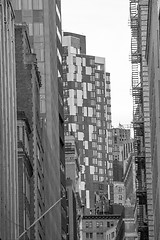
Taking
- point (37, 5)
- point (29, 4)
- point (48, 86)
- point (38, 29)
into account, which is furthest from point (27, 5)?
point (48, 86)

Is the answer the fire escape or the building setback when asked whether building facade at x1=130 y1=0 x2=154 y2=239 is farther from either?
the building setback

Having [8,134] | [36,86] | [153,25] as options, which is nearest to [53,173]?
[36,86]

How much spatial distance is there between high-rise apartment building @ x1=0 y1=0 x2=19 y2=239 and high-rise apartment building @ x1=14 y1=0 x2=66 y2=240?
37.5 metres

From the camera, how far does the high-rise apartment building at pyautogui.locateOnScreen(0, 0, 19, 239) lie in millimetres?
83075

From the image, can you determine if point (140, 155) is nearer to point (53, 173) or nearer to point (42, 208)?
point (53, 173)

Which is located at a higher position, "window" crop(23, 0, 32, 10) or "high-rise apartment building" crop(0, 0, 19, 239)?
"window" crop(23, 0, 32, 10)

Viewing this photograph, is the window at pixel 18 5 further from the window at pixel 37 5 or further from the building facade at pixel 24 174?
the building facade at pixel 24 174

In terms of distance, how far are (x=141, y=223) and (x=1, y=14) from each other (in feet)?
197

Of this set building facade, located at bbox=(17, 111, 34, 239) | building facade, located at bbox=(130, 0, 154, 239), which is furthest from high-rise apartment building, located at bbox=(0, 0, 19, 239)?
building facade, located at bbox=(130, 0, 154, 239)

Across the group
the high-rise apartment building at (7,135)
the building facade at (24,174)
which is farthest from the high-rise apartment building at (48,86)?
the high-rise apartment building at (7,135)

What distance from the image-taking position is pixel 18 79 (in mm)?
112562

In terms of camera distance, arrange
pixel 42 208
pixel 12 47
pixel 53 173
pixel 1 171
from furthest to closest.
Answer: pixel 53 173
pixel 42 208
pixel 12 47
pixel 1 171

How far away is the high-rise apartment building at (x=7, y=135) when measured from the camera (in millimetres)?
83075

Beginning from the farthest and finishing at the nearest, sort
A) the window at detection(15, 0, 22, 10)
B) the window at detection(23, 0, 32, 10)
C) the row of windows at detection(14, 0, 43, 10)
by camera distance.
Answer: the window at detection(23, 0, 32, 10), the row of windows at detection(14, 0, 43, 10), the window at detection(15, 0, 22, 10)
